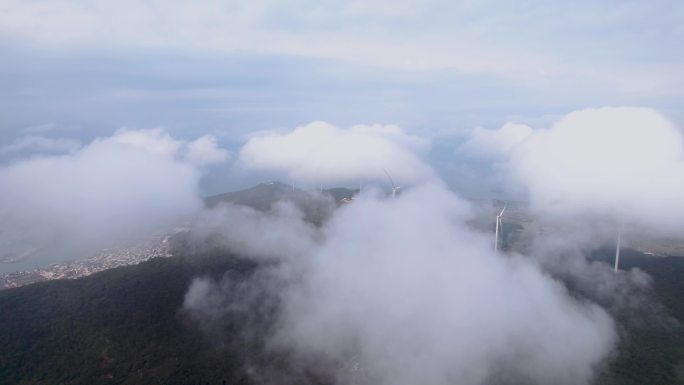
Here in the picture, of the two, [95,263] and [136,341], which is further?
[95,263]

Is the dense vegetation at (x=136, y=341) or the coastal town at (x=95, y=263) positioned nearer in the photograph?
the dense vegetation at (x=136, y=341)

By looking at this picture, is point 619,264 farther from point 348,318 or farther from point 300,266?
point 300,266

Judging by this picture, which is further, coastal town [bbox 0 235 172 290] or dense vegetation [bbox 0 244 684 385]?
coastal town [bbox 0 235 172 290]

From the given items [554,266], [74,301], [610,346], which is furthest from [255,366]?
[554,266]

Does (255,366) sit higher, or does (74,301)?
(74,301)
